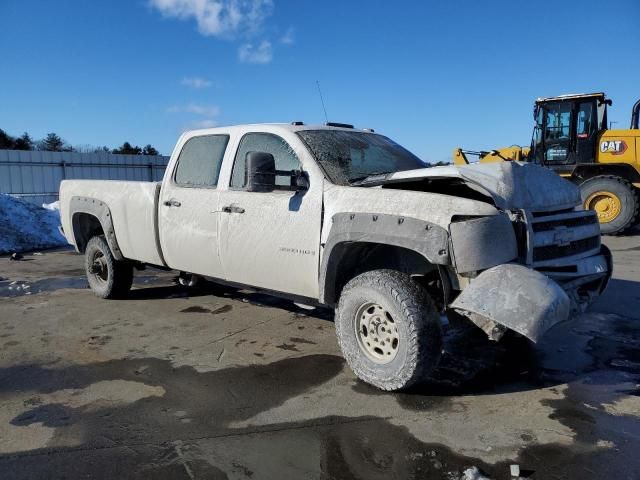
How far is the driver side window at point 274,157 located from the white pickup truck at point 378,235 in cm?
1

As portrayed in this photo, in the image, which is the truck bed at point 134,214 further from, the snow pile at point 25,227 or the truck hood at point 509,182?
the snow pile at point 25,227

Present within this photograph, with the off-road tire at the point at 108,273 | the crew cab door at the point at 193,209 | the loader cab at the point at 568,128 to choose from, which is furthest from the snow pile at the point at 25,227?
the loader cab at the point at 568,128

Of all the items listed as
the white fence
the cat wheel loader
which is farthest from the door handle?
the white fence

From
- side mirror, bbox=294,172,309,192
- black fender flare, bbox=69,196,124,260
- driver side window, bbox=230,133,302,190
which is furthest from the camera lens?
black fender flare, bbox=69,196,124,260

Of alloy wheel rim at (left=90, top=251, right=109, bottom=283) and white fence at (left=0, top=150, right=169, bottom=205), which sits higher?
white fence at (left=0, top=150, right=169, bottom=205)

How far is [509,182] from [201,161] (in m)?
3.12

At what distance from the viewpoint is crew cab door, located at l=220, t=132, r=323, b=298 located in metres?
4.16

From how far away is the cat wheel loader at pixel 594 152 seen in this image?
12.3 metres

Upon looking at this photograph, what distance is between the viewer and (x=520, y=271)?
10.3 ft

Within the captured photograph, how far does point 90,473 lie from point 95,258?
438 centimetres

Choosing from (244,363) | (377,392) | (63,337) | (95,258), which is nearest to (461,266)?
(377,392)

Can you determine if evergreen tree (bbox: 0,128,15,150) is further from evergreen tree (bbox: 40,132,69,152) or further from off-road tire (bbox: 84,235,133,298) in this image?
off-road tire (bbox: 84,235,133,298)

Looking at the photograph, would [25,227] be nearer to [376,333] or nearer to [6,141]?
[376,333]

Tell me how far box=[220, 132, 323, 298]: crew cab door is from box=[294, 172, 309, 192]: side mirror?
4 centimetres
